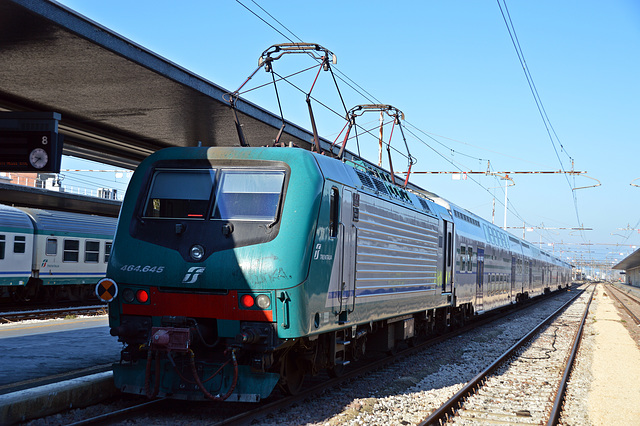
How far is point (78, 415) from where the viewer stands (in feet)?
24.3

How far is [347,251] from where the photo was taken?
350 inches

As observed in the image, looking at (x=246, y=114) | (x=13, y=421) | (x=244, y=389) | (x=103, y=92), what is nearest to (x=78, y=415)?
(x=13, y=421)

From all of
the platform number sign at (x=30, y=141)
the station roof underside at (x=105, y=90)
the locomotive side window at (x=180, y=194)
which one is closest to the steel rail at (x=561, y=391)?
the locomotive side window at (x=180, y=194)

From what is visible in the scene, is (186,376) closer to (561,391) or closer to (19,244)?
(561,391)

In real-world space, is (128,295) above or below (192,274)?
below

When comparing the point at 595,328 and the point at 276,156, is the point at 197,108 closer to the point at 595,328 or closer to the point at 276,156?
the point at 276,156

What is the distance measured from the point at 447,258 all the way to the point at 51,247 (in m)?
14.4

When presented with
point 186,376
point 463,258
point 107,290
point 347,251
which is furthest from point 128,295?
point 463,258

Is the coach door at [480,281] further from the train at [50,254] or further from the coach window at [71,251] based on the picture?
the coach window at [71,251]

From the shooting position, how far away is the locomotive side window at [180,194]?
798cm

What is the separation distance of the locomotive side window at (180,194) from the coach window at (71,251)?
1681 cm

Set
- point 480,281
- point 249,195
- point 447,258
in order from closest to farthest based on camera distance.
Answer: point 249,195
point 447,258
point 480,281

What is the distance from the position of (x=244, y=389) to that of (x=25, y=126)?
4973mm

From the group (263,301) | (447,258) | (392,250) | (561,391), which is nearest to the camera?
(263,301)
